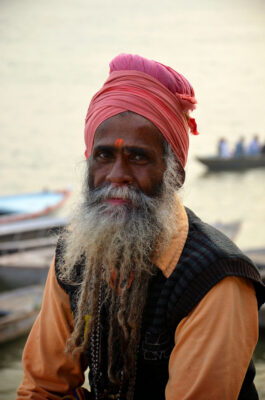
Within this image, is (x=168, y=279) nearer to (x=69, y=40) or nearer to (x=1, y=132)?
(x=1, y=132)

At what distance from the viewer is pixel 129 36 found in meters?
68.8

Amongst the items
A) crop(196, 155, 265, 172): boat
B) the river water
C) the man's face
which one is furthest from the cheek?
crop(196, 155, 265, 172): boat

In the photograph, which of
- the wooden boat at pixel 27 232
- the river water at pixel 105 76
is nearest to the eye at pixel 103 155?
the river water at pixel 105 76

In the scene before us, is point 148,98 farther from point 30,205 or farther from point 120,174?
point 30,205

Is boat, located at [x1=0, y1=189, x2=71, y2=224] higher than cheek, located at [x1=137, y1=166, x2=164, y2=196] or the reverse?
the reverse

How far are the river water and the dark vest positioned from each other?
35cm

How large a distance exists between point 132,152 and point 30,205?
10.9 m

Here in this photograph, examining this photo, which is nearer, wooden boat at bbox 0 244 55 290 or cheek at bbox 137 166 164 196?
Answer: cheek at bbox 137 166 164 196

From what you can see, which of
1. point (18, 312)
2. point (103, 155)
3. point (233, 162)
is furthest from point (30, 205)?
point (103, 155)

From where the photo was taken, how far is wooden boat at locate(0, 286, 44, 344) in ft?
20.1

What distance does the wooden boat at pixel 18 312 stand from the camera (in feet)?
20.1

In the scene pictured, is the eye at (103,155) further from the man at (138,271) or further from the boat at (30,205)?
the boat at (30,205)

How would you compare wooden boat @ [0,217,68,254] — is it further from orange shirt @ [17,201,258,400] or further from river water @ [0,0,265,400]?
orange shirt @ [17,201,258,400]

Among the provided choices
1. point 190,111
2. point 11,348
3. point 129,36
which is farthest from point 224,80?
point 190,111
